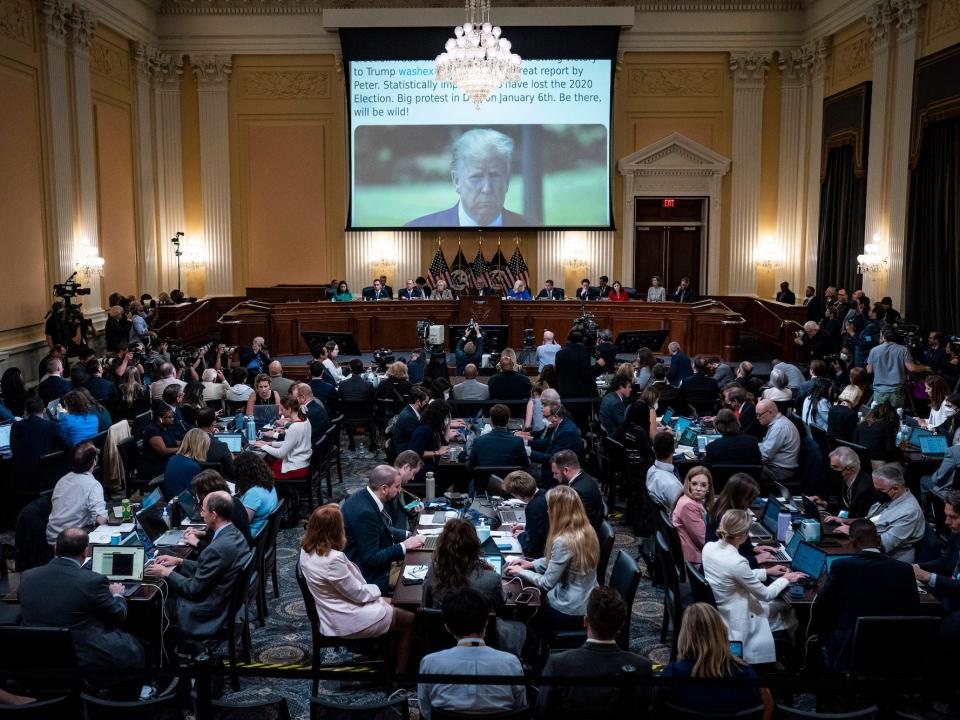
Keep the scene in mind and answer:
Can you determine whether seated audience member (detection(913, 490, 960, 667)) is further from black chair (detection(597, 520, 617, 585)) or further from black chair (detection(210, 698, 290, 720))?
black chair (detection(210, 698, 290, 720))

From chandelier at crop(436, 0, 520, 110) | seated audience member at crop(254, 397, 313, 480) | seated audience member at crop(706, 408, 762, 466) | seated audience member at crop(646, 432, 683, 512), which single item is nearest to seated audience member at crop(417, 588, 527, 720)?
seated audience member at crop(646, 432, 683, 512)

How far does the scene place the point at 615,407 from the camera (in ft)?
31.4

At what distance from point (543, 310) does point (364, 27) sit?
701cm

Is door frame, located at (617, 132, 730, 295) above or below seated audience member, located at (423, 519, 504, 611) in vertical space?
above

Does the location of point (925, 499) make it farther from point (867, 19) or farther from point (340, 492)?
point (867, 19)

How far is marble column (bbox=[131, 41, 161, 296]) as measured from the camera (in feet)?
62.7

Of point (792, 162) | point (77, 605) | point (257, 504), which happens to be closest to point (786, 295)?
point (792, 162)

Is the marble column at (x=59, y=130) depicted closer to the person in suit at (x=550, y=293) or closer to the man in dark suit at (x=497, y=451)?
the person in suit at (x=550, y=293)

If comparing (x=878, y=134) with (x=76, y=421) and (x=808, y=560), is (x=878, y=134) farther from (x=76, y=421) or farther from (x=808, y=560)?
(x=76, y=421)

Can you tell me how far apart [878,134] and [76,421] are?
13413mm

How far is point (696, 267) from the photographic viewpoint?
21.2 m

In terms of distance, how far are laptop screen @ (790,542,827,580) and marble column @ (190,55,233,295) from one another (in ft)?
55.8

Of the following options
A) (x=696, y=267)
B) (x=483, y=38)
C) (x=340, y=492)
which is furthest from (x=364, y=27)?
(x=340, y=492)

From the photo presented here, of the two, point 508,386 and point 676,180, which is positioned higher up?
point 676,180
